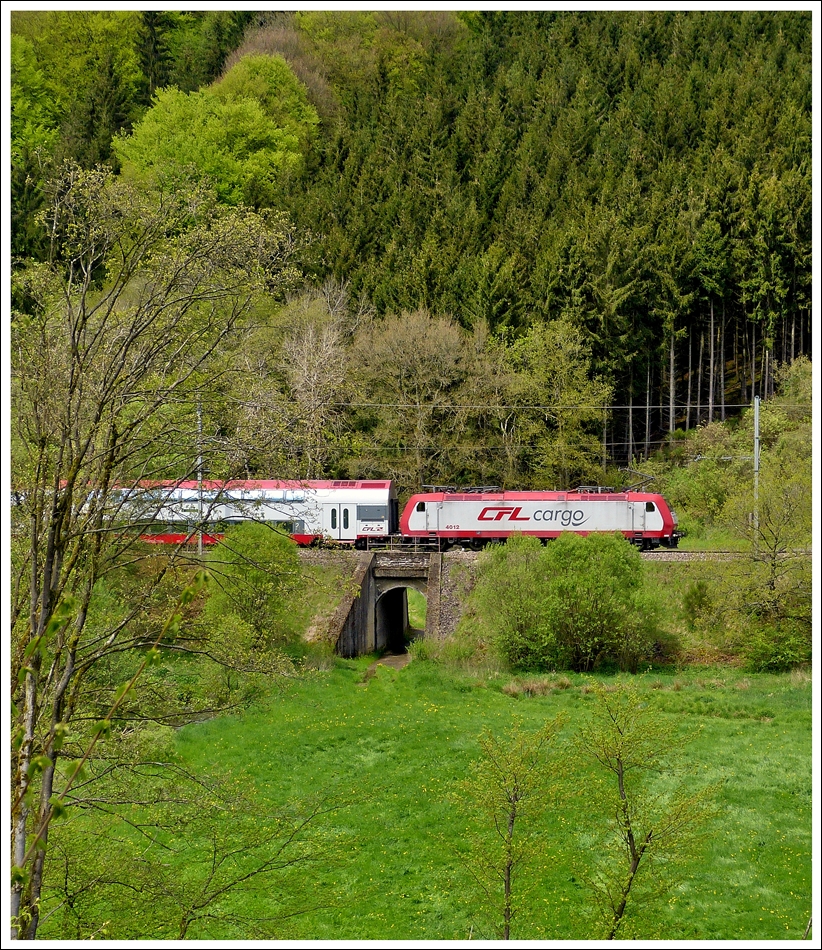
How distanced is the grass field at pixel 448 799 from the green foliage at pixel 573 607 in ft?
4.26

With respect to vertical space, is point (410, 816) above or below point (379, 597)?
below

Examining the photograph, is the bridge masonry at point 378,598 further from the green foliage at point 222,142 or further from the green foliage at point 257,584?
the green foliage at point 222,142

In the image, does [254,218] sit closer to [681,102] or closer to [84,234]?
[84,234]

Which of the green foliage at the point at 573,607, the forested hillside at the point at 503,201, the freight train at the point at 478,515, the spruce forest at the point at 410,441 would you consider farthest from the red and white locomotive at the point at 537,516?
the green foliage at the point at 573,607

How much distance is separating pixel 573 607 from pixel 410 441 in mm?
13640

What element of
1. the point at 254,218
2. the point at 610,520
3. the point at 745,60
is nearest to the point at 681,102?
Answer: the point at 745,60

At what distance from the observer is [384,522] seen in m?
34.0

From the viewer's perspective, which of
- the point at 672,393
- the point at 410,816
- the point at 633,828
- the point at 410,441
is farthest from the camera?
the point at 672,393

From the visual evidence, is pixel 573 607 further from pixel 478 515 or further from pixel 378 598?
pixel 378 598

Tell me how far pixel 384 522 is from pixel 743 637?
12.7m

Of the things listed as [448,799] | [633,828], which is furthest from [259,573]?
[633,828]

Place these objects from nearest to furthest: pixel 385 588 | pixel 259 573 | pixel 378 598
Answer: pixel 259 573, pixel 385 588, pixel 378 598

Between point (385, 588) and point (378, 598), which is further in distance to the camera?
point (378, 598)

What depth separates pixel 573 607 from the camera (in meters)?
27.0
